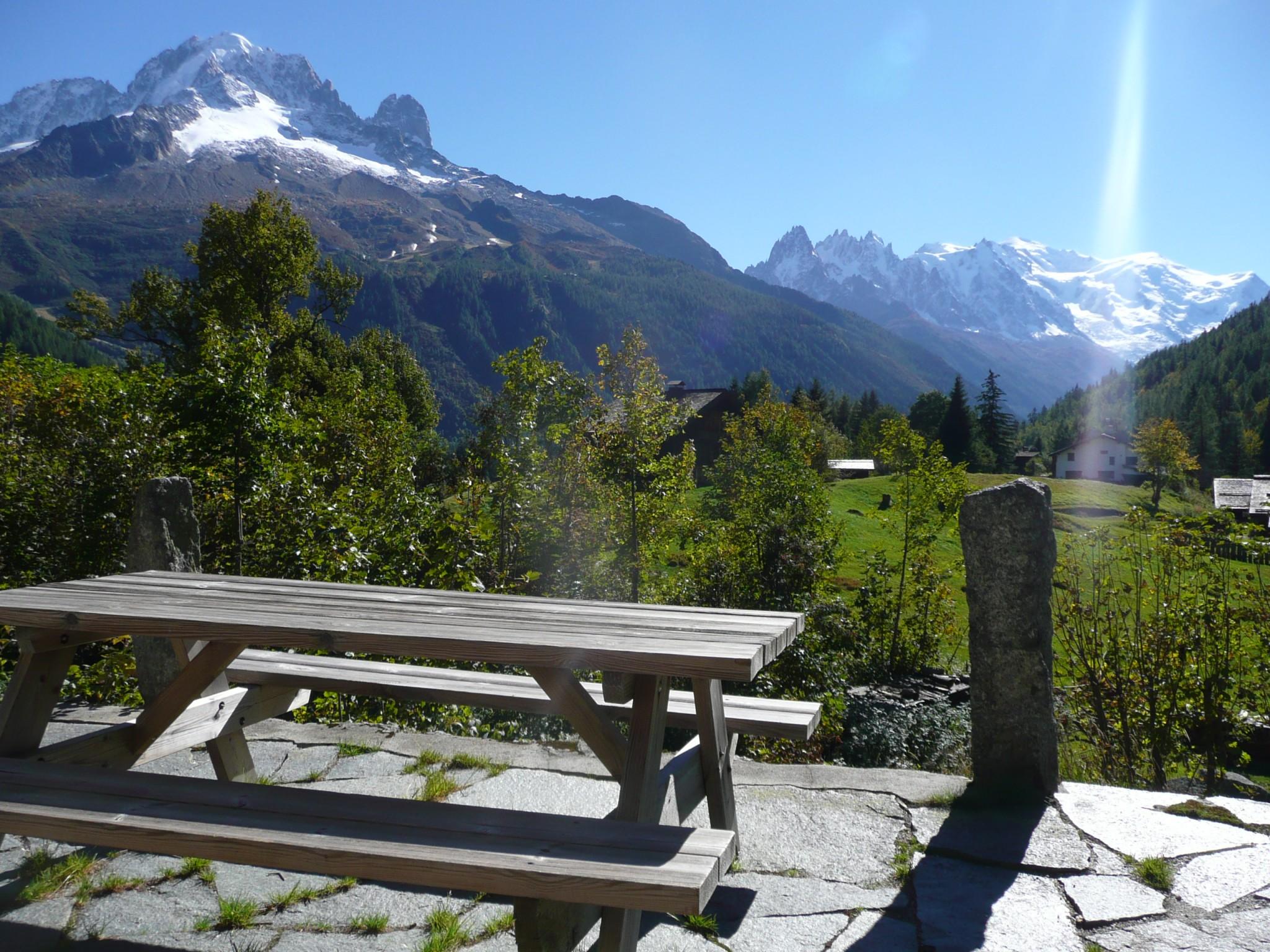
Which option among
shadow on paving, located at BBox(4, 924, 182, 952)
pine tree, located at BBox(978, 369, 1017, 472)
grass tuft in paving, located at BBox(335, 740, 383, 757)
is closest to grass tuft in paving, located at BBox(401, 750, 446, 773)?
grass tuft in paving, located at BBox(335, 740, 383, 757)

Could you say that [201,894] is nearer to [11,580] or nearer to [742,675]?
[742,675]

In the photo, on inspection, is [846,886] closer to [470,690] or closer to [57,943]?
[470,690]

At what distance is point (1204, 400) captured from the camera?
86562 mm

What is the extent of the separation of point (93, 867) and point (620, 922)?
1958 millimetres

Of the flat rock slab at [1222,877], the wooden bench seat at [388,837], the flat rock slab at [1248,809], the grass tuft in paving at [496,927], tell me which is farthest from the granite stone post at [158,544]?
the flat rock slab at [1248,809]

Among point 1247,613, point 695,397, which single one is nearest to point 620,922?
point 1247,613

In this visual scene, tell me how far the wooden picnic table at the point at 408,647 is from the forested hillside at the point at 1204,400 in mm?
92394

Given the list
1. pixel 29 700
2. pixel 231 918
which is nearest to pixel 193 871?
pixel 231 918

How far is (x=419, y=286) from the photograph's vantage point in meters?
178

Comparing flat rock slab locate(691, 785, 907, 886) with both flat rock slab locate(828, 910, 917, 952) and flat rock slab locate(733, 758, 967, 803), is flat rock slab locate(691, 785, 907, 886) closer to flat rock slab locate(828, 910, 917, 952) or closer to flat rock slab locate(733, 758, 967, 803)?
flat rock slab locate(733, 758, 967, 803)

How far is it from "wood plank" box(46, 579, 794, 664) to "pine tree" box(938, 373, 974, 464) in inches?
2430

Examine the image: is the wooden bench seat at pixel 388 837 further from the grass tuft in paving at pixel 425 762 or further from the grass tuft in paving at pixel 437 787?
the grass tuft in paving at pixel 425 762

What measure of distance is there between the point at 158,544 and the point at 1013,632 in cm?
395

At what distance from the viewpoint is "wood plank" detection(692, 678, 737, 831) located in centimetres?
277
